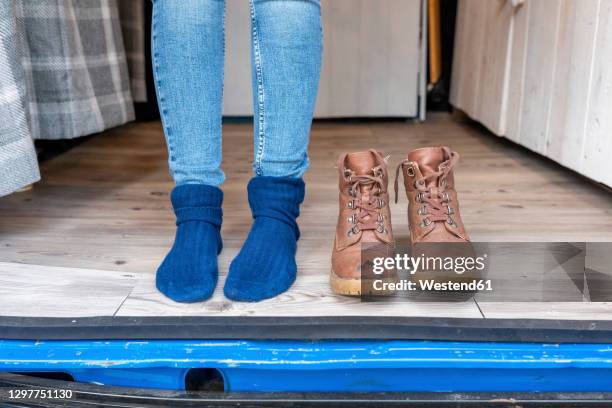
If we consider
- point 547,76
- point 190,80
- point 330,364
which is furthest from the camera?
point 547,76

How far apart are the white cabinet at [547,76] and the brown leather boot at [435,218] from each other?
1.69ft

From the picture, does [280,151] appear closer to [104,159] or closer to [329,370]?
[329,370]

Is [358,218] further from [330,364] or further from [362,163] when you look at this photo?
[330,364]

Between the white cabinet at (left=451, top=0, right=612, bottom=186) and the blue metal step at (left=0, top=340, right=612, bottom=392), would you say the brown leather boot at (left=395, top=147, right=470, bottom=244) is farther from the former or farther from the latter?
the white cabinet at (left=451, top=0, right=612, bottom=186)

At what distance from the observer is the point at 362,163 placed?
0.87m

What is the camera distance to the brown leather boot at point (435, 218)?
80 cm

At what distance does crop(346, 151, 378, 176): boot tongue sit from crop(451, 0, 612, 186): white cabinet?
60 centimetres

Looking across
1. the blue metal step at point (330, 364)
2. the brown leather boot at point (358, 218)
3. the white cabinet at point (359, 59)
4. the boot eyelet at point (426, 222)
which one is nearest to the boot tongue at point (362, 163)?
the brown leather boot at point (358, 218)

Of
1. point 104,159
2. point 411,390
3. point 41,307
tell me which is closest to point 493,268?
point 411,390

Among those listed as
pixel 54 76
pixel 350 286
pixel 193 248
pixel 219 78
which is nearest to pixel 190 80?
pixel 219 78

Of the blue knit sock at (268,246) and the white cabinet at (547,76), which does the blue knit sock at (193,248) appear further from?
the white cabinet at (547,76)

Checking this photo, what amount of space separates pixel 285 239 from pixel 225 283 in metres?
0.12

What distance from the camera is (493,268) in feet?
2.96

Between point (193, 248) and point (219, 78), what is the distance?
Result: 9.6 inches
